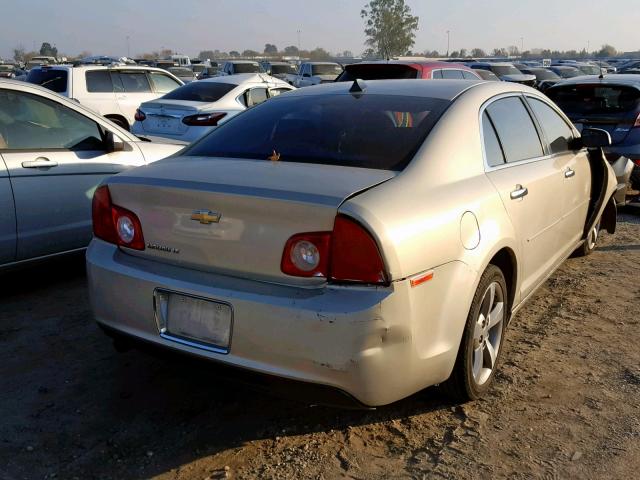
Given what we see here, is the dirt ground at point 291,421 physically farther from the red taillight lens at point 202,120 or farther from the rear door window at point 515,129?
the red taillight lens at point 202,120

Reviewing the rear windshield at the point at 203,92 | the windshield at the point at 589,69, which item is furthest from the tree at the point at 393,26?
the rear windshield at the point at 203,92

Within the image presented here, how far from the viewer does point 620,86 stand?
26.6ft

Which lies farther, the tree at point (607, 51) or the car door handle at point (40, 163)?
the tree at point (607, 51)

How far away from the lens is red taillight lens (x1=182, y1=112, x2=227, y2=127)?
32.2ft

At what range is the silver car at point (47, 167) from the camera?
4672 millimetres

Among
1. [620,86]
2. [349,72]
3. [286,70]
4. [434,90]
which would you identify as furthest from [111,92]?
[286,70]

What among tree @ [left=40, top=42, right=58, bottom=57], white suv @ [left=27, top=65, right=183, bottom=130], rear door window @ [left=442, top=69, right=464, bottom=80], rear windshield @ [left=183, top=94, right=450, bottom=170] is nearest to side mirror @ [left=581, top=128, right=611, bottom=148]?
rear windshield @ [left=183, top=94, right=450, bottom=170]

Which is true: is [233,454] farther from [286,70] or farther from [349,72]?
[286,70]

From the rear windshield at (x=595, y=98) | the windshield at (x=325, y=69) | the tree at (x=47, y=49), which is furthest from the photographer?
the tree at (x=47, y=49)

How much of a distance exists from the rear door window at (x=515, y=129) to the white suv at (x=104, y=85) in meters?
9.19

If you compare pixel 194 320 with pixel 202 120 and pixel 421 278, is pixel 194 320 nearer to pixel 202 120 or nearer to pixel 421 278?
pixel 421 278

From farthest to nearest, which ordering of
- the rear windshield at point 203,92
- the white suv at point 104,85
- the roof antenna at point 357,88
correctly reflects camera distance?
the white suv at point 104,85, the rear windshield at point 203,92, the roof antenna at point 357,88

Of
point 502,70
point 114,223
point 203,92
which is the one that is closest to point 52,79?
point 203,92

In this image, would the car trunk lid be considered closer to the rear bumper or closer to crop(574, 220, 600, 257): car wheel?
the rear bumper
